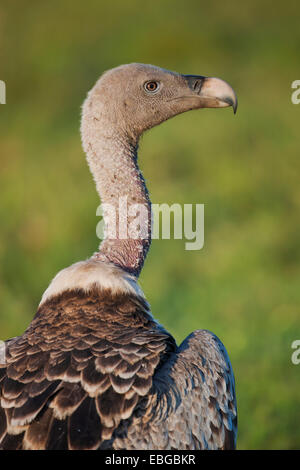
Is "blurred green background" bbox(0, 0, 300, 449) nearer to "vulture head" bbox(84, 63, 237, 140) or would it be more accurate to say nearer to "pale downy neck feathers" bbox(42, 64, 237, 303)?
"pale downy neck feathers" bbox(42, 64, 237, 303)

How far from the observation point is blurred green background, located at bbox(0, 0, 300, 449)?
32.4 feet

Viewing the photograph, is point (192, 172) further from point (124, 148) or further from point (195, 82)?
point (124, 148)

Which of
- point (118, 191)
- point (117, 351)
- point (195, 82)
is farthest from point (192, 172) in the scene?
point (117, 351)

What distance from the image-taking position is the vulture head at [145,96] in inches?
222

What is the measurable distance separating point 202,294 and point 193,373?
609cm

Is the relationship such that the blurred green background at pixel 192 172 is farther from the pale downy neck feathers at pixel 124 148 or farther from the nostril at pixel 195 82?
the nostril at pixel 195 82

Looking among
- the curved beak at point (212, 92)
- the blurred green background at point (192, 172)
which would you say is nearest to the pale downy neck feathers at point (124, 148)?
the curved beak at point (212, 92)

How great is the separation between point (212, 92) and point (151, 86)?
0.43 metres

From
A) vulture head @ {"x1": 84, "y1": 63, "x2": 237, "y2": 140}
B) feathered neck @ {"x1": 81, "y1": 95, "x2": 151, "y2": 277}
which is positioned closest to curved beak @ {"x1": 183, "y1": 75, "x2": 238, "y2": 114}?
vulture head @ {"x1": 84, "y1": 63, "x2": 237, "y2": 140}

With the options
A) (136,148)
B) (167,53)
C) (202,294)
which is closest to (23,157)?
(167,53)

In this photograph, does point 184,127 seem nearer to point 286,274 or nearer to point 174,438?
point 286,274

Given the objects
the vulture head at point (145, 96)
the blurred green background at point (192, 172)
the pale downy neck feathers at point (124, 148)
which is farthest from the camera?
the blurred green background at point (192, 172)

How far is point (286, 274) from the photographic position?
1150 centimetres

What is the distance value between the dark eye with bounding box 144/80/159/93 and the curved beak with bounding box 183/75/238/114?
0.21 m
